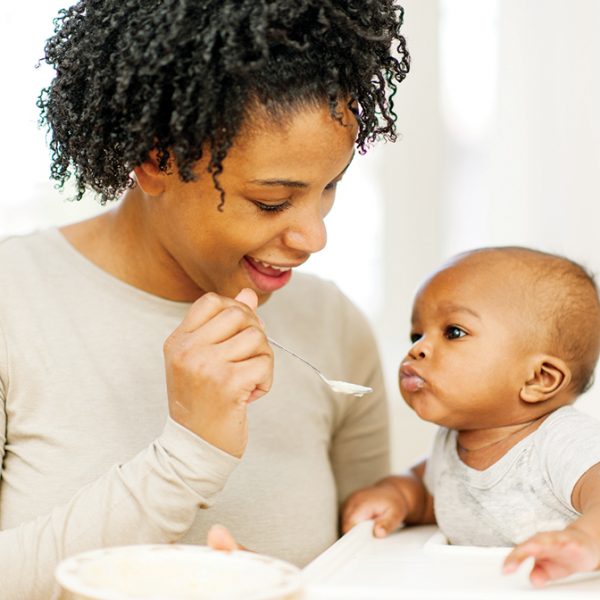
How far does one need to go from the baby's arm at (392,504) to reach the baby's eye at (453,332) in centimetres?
25

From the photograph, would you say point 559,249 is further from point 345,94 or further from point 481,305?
point 345,94

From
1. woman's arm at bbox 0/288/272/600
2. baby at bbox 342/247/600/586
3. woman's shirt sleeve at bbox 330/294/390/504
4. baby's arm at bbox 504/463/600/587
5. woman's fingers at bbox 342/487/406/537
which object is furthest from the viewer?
woman's shirt sleeve at bbox 330/294/390/504

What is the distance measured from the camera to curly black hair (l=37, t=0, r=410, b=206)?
1.00 m

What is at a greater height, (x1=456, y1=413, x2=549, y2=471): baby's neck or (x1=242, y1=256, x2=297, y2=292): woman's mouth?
(x1=242, y1=256, x2=297, y2=292): woman's mouth

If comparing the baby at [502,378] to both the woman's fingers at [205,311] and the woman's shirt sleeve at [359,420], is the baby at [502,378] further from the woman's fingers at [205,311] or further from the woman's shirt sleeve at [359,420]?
the woman's fingers at [205,311]

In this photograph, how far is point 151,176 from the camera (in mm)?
1134

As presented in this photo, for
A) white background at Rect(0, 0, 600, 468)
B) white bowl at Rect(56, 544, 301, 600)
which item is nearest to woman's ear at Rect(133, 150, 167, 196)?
white bowl at Rect(56, 544, 301, 600)

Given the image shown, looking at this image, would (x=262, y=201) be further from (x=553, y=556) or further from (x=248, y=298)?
(x=553, y=556)

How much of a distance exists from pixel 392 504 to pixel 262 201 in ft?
1.64

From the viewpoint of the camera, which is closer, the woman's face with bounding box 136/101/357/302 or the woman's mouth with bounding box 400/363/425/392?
the woman's face with bounding box 136/101/357/302

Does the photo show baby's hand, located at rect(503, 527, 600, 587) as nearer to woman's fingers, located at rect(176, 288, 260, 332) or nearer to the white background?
woman's fingers, located at rect(176, 288, 260, 332)

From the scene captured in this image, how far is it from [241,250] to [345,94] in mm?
206

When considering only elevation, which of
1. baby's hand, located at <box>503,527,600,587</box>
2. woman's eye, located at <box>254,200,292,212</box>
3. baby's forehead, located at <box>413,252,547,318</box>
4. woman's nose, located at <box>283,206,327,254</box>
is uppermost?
woman's eye, located at <box>254,200,292,212</box>

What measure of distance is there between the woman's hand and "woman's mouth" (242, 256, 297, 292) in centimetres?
13
